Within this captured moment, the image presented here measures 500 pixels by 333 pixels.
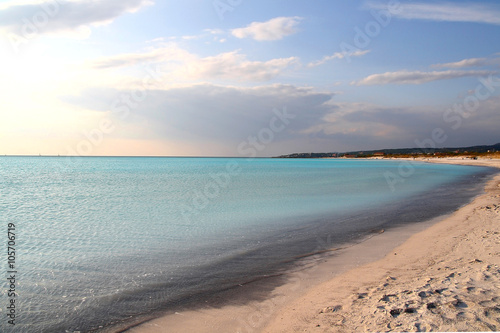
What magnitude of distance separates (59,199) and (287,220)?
20.2 m

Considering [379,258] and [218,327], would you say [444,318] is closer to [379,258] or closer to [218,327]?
[218,327]

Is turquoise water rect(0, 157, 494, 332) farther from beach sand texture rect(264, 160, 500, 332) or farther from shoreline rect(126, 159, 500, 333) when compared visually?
beach sand texture rect(264, 160, 500, 332)

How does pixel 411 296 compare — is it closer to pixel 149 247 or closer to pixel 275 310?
pixel 275 310

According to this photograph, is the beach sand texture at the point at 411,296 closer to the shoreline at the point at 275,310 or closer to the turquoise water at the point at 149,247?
the shoreline at the point at 275,310

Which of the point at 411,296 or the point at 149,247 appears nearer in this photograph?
the point at 411,296

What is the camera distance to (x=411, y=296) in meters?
5.69

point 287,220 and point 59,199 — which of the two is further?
point 59,199

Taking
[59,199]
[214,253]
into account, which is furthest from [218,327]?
[59,199]

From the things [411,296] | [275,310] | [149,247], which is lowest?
[149,247]

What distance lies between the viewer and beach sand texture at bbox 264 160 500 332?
4.80 metres

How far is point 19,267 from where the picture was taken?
884 cm

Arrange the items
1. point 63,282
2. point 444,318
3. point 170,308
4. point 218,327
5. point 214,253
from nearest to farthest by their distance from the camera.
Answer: point 444,318 → point 218,327 → point 170,308 → point 63,282 → point 214,253

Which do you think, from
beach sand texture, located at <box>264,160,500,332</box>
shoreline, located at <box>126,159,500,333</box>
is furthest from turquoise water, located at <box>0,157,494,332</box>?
beach sand texture, located at <box>264,160,500,332</box>

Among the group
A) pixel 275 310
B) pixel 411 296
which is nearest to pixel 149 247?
pixel 275 310
